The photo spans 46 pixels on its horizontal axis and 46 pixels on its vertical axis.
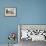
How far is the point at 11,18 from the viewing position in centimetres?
404

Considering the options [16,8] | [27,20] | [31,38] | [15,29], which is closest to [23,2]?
[16,8]

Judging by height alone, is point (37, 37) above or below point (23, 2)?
below

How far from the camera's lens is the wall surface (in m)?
4.03

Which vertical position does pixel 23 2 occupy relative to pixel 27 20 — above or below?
above

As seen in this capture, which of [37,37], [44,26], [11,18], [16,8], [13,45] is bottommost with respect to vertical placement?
[13,45]

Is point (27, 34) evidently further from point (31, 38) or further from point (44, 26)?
point (44, 26)

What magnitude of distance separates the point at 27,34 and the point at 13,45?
535mm

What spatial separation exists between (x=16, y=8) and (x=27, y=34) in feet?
2.92

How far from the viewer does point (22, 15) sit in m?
4.05

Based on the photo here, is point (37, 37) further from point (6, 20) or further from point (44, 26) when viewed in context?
point (6, 20)

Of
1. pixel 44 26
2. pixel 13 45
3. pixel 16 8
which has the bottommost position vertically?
pixel 13 45

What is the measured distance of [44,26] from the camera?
156 inches

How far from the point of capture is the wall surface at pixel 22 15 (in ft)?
13.2

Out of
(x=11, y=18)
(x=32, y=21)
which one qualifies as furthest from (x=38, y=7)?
(x=11, y=18)
